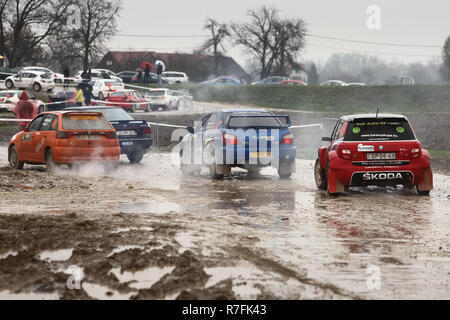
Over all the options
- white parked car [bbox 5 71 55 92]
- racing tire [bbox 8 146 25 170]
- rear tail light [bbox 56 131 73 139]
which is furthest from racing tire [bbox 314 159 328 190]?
white parked car [bbox 5 71 55 92]

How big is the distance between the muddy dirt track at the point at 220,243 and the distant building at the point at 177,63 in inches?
3420

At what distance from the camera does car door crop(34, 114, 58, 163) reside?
18500 millimetres

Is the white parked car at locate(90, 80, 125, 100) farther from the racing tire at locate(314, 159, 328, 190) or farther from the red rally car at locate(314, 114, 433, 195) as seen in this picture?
the red rally car at locate(314, 114, 433, 195)

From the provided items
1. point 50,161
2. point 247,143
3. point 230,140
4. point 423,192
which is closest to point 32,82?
point 50,161

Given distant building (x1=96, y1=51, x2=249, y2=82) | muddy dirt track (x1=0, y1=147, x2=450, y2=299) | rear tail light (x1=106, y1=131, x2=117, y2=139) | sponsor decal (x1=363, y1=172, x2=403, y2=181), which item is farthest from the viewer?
distant building (x1=96, y1=51, x2=249, y2=82)

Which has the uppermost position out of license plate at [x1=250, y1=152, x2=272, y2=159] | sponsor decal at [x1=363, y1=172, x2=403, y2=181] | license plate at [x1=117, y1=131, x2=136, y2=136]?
license plate at [x1=117, y1=131, x2=136, y2=136]

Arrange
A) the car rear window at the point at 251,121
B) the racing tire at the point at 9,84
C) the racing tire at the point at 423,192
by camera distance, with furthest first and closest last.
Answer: the racing tire at the point at 9,84
the car rear window at the point at 251,121
the racing tire at the point at 423,192

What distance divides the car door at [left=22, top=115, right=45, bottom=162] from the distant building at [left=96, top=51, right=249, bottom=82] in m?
80.3

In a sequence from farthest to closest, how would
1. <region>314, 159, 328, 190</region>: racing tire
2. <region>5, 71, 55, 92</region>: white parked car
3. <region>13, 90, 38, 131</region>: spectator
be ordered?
1. <region>5, 71, 55, 92</region>: white parked car
2. <region>13, 90, 38, 131</region>: spectator
3. <region>314, 159, 328, 190</region>: racing tire

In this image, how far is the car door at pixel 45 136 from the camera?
60.7 feet

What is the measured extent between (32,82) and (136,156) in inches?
1347

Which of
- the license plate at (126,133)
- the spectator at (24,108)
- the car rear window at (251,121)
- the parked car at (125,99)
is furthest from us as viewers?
the parked car at (125,99)

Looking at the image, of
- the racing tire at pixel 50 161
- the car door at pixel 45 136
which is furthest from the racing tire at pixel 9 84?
the racing tire at pixel 50 161

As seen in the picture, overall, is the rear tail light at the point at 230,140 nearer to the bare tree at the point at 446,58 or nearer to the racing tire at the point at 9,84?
the racing tire at the point at 9,84
